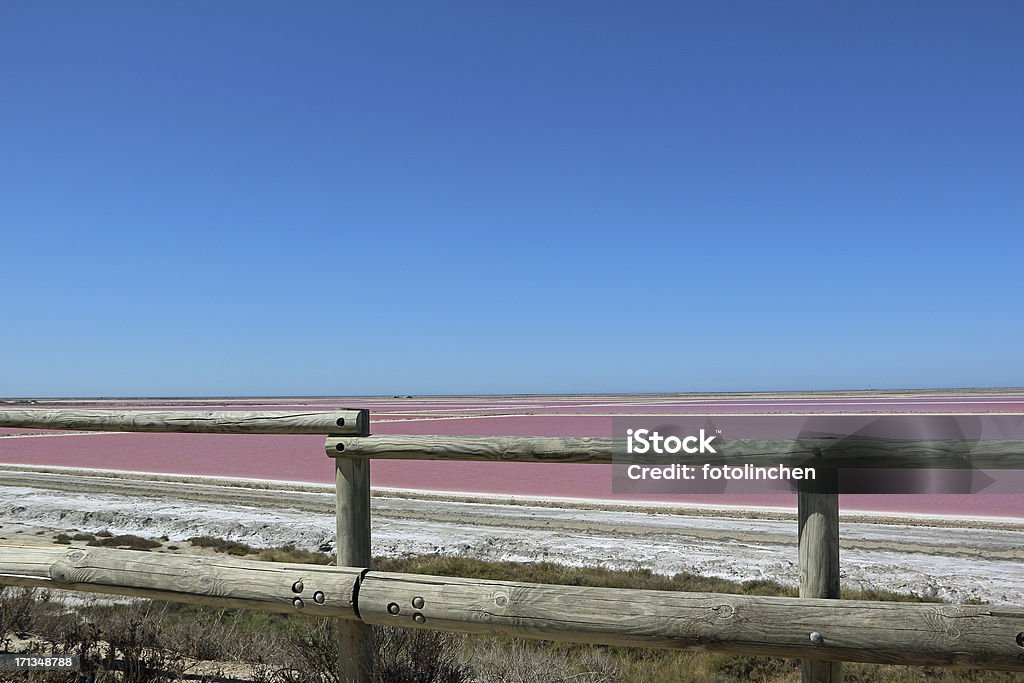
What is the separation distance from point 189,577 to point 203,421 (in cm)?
91

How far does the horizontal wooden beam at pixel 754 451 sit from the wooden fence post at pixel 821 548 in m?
0.13

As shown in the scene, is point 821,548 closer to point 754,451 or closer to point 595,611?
point 754,451

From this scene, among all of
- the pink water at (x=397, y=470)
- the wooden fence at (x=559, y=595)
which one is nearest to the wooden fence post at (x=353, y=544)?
the wooden fence at (x=559, y=595)

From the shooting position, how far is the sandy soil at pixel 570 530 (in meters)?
7.96

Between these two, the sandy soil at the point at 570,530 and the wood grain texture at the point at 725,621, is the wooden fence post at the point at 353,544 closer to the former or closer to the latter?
the wood grain texture at the point at 725,621

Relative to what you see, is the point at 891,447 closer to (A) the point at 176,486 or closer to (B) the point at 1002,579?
(B) the point at 1002,579

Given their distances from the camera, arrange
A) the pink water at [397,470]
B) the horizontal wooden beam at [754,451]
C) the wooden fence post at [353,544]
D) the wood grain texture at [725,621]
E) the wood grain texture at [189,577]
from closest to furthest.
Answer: the wood grain texture at [725,621], the horizontal wooden beam at [754,451], the wood grain texture at [189,577], the wooden fence post at [353,544], the pink water at [397,470]

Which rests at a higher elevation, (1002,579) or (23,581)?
(23,581)

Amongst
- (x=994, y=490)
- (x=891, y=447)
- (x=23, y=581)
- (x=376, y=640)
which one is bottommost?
(x=994, y=490)

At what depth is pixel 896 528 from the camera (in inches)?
404

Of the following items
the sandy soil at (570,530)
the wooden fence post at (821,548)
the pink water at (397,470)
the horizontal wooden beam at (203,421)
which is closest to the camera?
the wooden fence post at (821,548)

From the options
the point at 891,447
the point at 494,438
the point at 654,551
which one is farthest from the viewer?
the point at 654,551

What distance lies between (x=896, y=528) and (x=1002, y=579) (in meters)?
2.85

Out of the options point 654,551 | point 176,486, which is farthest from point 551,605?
point 176,486
